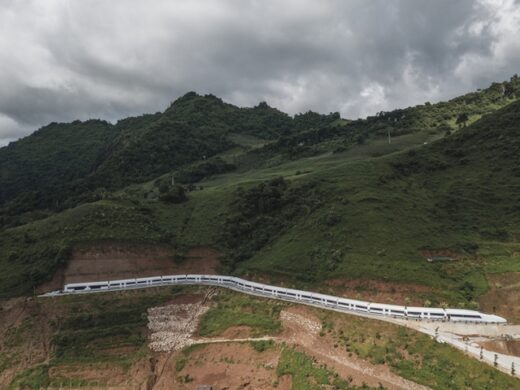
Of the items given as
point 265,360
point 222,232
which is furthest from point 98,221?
point 265,360

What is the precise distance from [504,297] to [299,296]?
22.1 meters

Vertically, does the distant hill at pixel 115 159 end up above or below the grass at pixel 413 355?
above

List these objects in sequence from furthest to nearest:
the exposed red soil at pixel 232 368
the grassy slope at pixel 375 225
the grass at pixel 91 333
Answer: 1. the grassy slope at pixel 375 225
2. the grass at pixel 91 333
3. the exposed red soil at pixel 232 368

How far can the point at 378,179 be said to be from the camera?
7425cm

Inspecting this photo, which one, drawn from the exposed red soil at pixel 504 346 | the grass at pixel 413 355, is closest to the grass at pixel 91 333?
the grass at pixel 413 355

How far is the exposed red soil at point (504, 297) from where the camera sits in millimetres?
44688

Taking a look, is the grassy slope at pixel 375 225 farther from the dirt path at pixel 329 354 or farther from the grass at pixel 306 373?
the grass at pixel 306 373

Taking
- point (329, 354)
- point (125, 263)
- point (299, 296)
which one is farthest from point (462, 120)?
point (329, 354)

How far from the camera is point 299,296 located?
52.3 meters

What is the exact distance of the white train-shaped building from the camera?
140 feet

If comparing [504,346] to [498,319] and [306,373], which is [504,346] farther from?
[306,373]

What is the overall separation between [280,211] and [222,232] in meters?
10.5

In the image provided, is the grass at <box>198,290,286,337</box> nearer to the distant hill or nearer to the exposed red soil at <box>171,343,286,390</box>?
the exposed red soil at <box>171,343,286,390</box>

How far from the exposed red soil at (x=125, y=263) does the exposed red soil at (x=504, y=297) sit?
37.3 metres
